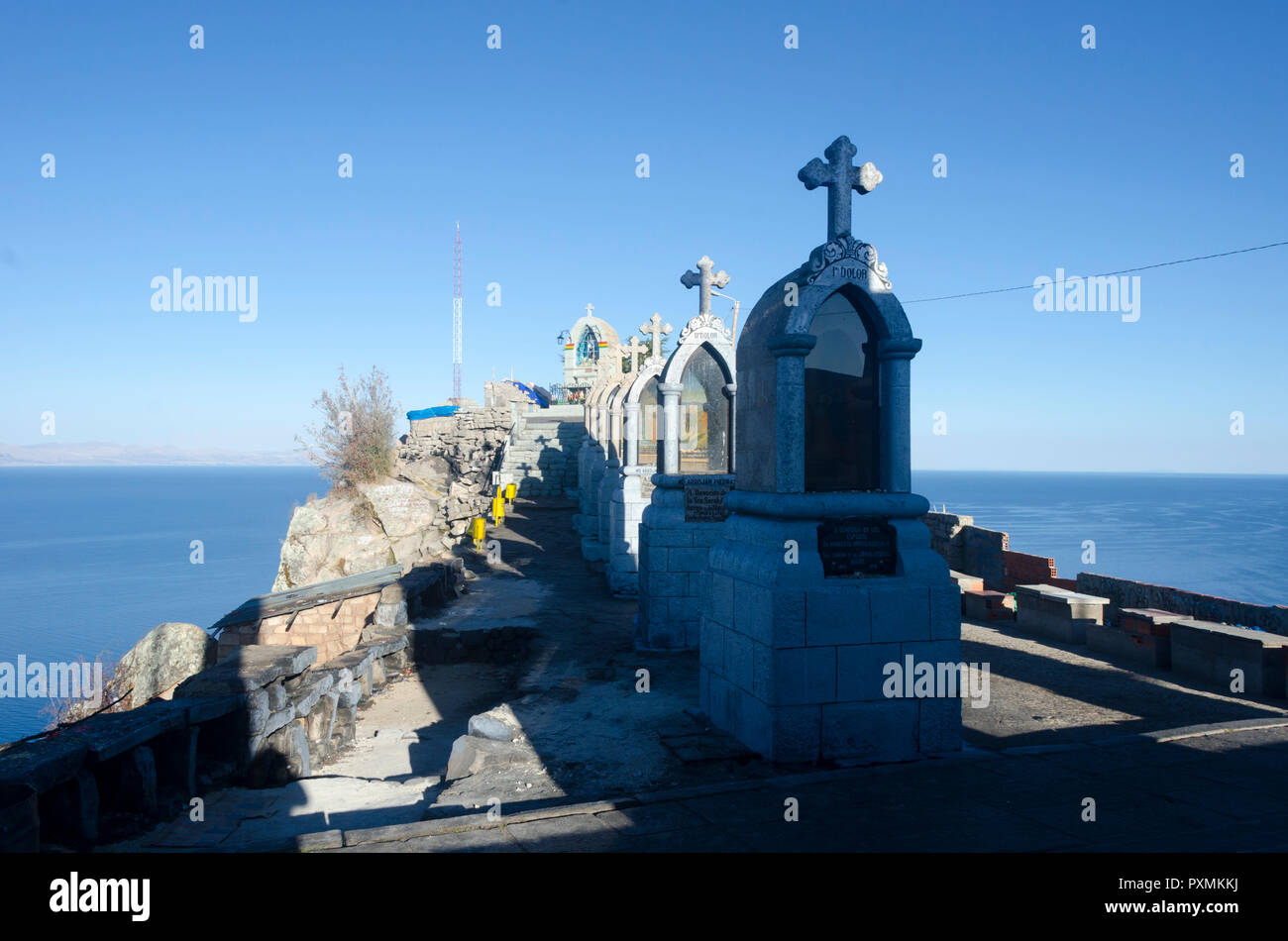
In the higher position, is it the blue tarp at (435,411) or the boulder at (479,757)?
the blue tarp at (435,411)

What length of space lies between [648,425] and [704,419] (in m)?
3.71

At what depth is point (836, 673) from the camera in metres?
5.42

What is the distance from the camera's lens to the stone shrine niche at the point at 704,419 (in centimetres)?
996

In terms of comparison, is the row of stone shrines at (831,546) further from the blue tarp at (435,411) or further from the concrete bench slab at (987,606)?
the blue tarp at (435,411)

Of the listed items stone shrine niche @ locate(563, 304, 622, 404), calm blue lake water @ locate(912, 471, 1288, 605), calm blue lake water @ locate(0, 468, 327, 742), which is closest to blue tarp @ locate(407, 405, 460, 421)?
stone shrine niche @ locate(563, 304, 622, 404)

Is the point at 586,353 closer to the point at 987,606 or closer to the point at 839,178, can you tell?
the point at 987,606

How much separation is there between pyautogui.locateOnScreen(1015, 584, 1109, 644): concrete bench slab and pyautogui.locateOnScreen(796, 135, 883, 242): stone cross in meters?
7.14

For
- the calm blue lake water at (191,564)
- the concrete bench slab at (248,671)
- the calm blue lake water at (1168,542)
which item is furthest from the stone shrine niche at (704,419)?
the calm blue lake water at (1168,542)

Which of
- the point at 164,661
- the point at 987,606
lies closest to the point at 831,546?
the point at 987,606

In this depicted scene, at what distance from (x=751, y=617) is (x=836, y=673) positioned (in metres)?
0.70

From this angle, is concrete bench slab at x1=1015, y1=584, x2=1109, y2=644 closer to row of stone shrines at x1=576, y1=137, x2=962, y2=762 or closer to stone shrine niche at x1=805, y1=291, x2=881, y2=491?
row of stone shrines at x1=576, y1=137, x2=962, y2=762

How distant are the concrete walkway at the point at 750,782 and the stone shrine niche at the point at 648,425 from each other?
462cm
